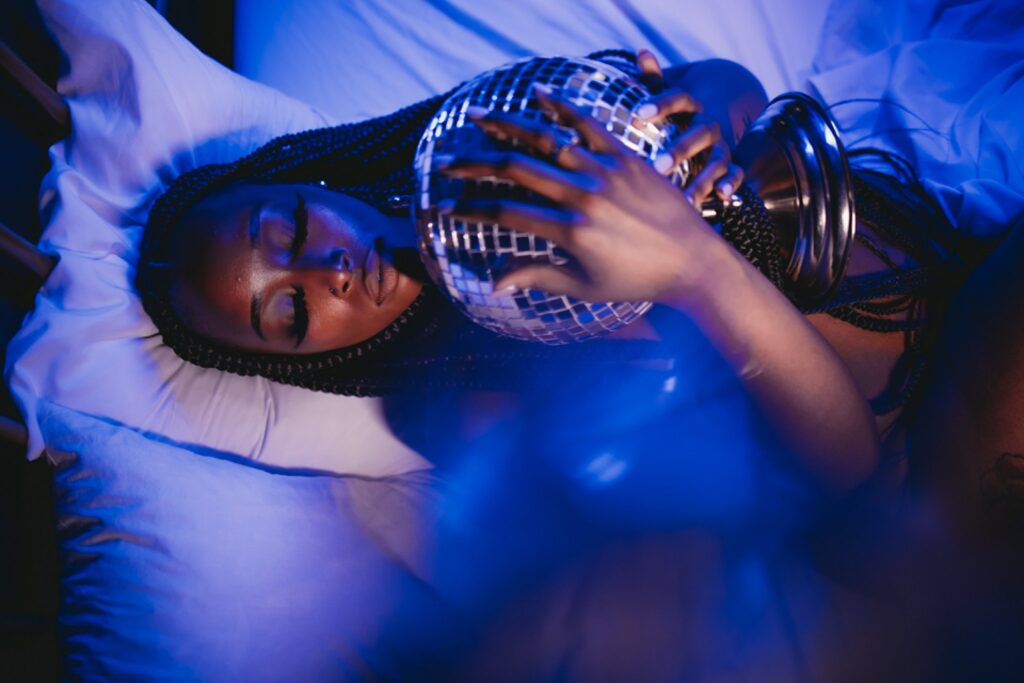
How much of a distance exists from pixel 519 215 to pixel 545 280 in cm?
7

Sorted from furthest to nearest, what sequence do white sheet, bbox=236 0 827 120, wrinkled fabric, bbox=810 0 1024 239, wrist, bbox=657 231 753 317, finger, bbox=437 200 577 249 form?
white sheet, bbox=236 0 827 120 → wrinkled fabric, bbox=810 0 1024 239 → wrist, bbox=657 231 753 317 → finger, bbox=437 200 577 249

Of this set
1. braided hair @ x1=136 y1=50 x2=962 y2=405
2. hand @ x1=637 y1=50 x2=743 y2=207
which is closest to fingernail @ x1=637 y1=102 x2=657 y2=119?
hand @ x1=637 y1=50 x2=743 y2=207

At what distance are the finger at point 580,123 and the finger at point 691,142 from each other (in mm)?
72

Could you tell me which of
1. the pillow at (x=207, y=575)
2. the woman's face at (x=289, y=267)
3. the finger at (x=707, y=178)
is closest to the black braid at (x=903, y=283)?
the finger at (x=707, y=178)

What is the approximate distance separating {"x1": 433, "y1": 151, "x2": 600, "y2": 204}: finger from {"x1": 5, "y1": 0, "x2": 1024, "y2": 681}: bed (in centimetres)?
82

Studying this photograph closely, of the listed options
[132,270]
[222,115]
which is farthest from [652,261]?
[222,115]

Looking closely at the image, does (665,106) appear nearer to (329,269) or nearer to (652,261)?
(652,261)

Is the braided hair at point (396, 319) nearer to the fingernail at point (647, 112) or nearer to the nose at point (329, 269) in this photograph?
the nose at point (329, 269)

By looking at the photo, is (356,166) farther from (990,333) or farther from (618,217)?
(990,333)

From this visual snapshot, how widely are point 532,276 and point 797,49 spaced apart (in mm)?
1497

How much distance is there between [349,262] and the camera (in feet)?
3.33

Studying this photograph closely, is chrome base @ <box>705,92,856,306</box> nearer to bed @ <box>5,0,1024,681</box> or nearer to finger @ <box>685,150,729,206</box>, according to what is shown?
finger @ <box>685,150,729,206</box>

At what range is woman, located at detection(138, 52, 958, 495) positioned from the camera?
534 millimetres

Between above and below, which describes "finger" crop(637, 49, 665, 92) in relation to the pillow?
above
